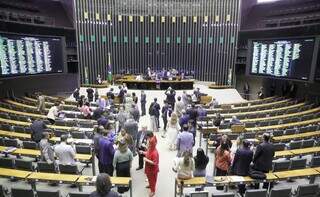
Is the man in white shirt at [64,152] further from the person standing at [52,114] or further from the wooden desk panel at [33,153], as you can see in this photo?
the person standing at [52,114]

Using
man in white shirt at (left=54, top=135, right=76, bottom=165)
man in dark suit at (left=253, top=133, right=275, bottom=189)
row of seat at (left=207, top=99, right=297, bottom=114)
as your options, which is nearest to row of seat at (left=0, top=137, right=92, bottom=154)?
man in white shirt at (left=54, top=135, right=76, bottom=165)

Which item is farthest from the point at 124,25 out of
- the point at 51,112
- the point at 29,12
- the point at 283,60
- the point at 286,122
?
the point at 286,122

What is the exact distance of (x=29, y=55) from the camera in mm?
15430

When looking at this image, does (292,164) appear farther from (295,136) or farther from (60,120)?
(60,120)

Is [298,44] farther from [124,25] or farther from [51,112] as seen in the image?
[124,25]

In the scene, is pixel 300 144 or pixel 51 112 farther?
pixel 51 112

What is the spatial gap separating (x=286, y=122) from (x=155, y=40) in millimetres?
16692

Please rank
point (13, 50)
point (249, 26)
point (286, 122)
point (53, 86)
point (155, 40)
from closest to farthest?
point (286, 122) < point (13, 50) < point (53, 86) < point (249, 26) < point (155, 40)

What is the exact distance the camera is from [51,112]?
988 centimetres

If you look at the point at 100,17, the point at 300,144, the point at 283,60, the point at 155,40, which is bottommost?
the point at 300,144

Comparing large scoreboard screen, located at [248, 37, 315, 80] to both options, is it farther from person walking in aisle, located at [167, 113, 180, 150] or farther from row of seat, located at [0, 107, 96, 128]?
row of seat, located at [0, 107, 96, 128]

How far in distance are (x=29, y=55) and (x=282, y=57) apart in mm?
14726

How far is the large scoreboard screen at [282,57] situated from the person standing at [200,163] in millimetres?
11057

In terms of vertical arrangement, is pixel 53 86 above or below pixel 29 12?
below
